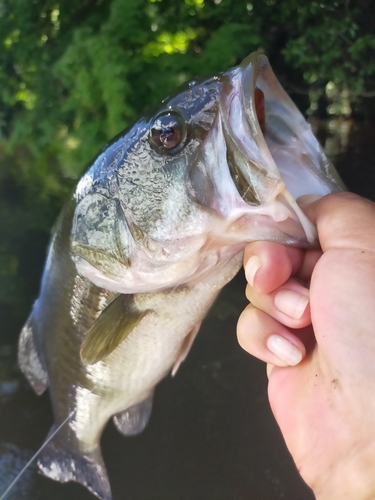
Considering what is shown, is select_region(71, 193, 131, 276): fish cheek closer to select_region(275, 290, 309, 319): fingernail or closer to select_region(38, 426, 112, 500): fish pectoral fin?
select_region(275, 290, 309, 319): fingernail

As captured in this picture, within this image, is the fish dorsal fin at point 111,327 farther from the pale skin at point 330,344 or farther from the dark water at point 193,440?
the dark water at point 193,440

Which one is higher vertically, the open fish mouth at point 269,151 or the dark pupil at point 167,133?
the dark pupil at point 167,133

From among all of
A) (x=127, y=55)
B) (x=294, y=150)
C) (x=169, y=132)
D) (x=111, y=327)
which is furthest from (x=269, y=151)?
(x=127, y=55)

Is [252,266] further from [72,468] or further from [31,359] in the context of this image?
[72,468]

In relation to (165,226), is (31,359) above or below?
below

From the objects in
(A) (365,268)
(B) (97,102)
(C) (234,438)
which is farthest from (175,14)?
(A) (365,268)

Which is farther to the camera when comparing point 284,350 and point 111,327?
point 111,327

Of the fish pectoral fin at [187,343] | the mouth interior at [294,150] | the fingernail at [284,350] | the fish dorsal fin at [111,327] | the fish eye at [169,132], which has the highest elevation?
the fish eye at [169,132]

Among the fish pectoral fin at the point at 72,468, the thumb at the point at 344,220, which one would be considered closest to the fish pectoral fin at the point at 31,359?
the fish pectoral fin at the point at 72,468

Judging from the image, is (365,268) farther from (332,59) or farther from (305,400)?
(332,59)
